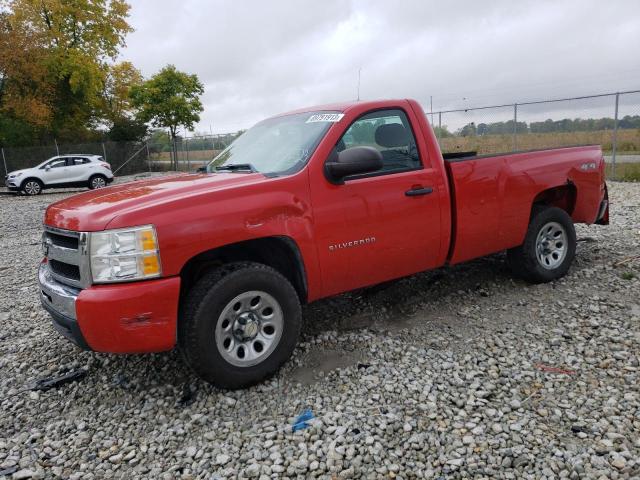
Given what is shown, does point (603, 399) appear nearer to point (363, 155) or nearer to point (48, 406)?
point (363, 155)

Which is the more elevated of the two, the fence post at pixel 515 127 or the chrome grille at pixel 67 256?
the fence post at pixel 515 127

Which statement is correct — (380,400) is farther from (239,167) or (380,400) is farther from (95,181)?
(95,181)

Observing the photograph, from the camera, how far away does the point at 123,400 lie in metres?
3.38

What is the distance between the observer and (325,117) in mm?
3916

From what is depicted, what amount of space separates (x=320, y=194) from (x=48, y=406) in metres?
2.35

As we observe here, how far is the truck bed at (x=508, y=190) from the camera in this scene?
4.24m

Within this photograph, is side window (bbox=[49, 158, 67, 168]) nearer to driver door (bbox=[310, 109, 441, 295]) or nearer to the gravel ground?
the gravel ground

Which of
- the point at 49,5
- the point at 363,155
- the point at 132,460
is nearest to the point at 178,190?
the point at 363,155

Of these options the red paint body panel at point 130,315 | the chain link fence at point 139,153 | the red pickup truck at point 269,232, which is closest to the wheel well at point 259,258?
the red pickup truck at point 269,232

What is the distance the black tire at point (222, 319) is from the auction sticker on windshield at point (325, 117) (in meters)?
1.30

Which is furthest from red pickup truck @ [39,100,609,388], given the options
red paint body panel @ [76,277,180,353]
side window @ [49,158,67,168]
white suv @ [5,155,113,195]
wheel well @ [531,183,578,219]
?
side window @ [49,158,67,168]

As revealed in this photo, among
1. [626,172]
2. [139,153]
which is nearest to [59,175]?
[139,153]

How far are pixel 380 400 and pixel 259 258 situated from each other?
1.30 metres

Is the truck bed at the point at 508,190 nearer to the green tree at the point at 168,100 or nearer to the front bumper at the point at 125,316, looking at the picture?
the front bumper at the point at 125,316
